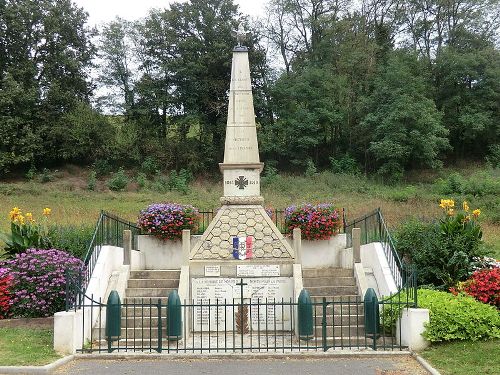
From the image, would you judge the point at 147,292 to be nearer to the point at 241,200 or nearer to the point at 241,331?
the point at 241,331

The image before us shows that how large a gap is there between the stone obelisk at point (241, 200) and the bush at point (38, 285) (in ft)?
8.74

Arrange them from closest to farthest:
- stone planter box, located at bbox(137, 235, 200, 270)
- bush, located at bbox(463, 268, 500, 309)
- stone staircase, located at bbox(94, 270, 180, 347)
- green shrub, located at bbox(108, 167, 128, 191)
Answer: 1. stone staircase, located at bbox(94, 270, 180, 347)
2. bush, located at bbox(463, 268, 500, 309)
3. stone planter box, located at bbox(137, 235, 200, 270)
4. green shrub, located at bbox(108, 167, 128, 191)

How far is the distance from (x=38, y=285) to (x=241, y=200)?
4529 mm

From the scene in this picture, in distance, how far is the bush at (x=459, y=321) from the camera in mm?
8781

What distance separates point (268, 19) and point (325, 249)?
33.3m

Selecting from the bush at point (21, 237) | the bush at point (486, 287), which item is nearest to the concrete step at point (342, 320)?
the bush at point (486, 287)

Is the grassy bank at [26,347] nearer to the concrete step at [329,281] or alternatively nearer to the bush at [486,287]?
the concrete step at [329,281]

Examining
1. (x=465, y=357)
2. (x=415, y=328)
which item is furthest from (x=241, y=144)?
(x=465, y=357)

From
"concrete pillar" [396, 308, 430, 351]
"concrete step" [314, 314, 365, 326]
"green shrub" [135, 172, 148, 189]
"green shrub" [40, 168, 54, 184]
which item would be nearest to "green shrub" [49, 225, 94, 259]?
"concrete step" [314, 314, 365, 326]

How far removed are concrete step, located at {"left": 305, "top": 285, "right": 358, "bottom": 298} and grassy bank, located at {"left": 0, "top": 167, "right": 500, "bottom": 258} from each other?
11747mm

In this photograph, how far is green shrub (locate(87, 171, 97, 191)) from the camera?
3447 centimetres

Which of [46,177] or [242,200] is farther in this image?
[46,177]

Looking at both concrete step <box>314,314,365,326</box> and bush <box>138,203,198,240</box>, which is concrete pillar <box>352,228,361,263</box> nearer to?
concrete step <box>314,314,365,326</box>

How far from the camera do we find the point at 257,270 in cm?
1139
